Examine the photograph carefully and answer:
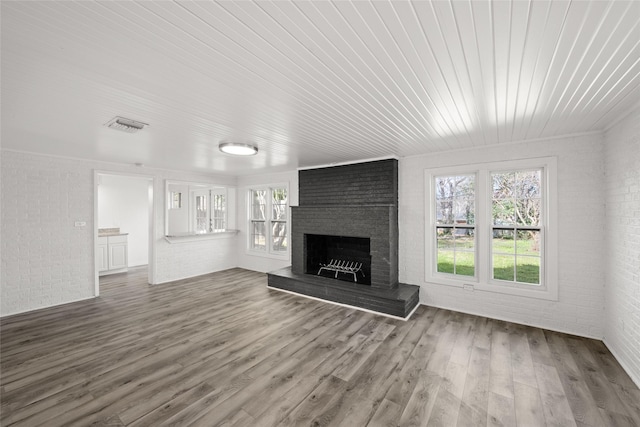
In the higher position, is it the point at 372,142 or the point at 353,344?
the point at 372,142

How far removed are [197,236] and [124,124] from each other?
4.00 metres

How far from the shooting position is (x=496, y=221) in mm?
3885

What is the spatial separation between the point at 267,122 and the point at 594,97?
301 centimetres

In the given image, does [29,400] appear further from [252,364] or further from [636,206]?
[636,206]

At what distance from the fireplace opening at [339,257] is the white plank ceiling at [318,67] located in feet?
8.27

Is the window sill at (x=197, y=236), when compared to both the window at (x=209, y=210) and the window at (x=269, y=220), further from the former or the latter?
the window at (x=269, y=220)

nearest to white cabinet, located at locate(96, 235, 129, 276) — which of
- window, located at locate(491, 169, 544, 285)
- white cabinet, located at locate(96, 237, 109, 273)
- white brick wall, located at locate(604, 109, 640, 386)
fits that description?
white cabinet, located at locate(96, 237, 109, 273)

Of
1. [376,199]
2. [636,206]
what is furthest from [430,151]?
[636,206]

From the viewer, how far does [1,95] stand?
2109 millimetres

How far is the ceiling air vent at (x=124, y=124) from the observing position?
272 centimetres

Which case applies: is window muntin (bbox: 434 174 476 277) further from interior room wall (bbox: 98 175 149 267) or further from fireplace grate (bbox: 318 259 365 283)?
interior room wall (bbox: 98 175 149 267)

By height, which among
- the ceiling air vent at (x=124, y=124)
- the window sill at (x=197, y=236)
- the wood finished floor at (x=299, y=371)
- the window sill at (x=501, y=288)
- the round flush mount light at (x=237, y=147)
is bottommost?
the wood finished floor at (x=299, y=371)

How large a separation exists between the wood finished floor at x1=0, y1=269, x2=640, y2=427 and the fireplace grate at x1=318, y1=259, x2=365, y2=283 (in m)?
1.09

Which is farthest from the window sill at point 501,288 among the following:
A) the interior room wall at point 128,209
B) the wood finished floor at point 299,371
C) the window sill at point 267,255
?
the interior room wall at point 128,209
